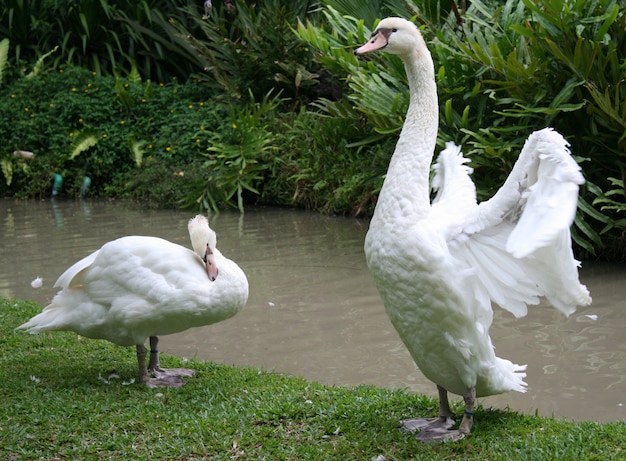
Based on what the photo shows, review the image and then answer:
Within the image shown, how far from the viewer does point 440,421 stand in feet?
14.3

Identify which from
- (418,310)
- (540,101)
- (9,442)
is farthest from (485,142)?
(9,442)

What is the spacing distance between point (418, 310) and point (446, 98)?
20.8ft

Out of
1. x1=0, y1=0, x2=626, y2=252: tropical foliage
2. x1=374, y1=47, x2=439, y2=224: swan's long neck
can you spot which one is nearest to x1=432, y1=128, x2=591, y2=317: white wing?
x1=374, y1=47, x2=439, y2=224: swan's long neck

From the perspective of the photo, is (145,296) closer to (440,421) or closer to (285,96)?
(440,421)

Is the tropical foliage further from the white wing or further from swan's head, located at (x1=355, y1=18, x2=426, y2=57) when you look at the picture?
the white wing

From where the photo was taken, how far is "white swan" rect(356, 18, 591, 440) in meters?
3.88

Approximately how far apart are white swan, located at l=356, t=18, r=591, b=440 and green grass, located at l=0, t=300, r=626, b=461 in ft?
0.80

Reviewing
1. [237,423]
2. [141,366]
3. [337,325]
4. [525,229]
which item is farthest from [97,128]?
[525,229]

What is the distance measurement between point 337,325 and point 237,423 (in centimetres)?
283

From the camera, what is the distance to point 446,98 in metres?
9.91

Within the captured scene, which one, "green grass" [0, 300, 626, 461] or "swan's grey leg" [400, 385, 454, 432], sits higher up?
"swan's grey leg" [400, 385, 454, 432]

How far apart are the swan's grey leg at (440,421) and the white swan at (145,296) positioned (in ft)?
4.91

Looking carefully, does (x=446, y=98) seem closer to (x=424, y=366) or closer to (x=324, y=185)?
(x=324, y=185)

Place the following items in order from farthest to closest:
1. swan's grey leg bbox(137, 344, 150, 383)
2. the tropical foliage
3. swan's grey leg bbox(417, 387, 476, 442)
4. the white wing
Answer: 1. the tropical foliage
2. swan's grey leg bbox(137, 344, 150, 383)
3. swan's grey leg bbox(417, 387, 476, 442)
4. the white wing
